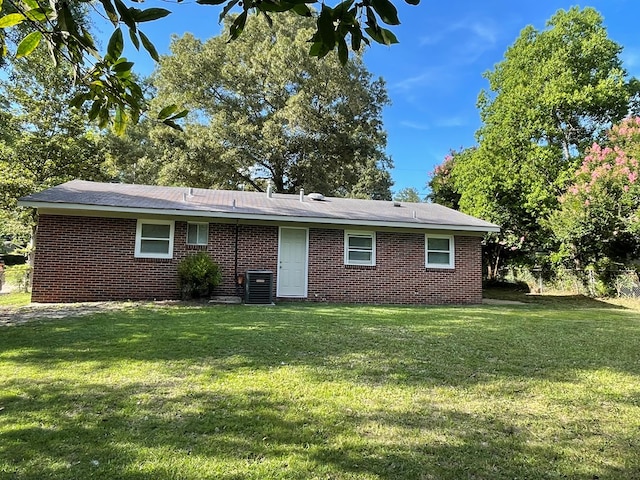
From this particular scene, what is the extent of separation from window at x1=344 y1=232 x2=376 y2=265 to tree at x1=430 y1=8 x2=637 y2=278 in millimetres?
8737

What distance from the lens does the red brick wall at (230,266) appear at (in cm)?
A: 993

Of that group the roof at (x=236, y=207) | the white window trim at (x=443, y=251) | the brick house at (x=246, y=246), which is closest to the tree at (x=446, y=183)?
the roof at (x=236, y=207)

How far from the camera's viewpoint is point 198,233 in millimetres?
10828

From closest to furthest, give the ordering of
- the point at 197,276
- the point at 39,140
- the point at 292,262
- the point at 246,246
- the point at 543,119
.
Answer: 1. the point at 197,276
2. the point at 246,246
3. the point at 292,262
4. the point at 39,140
5. the point at 543,119

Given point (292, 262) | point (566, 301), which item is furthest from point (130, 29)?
point (566, 301)

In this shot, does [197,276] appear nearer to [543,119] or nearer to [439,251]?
[439,251]

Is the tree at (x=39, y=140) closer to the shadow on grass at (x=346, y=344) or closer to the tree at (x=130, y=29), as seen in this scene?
the shadow on grass at (x=346, y=344)

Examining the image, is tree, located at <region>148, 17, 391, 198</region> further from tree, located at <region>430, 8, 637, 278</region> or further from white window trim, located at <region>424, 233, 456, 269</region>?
white window trim, located at <region>424, 233, 456, 269</region>

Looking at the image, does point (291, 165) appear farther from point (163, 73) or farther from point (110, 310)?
point (110, 310)

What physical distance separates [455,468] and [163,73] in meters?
24.8

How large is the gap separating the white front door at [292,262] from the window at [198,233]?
2056 millimetres

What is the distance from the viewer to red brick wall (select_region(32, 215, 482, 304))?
993 cm

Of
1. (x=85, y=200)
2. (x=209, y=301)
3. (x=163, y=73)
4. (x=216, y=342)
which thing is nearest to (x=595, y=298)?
(x=209, y=301)

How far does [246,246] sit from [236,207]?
44.7 inches
